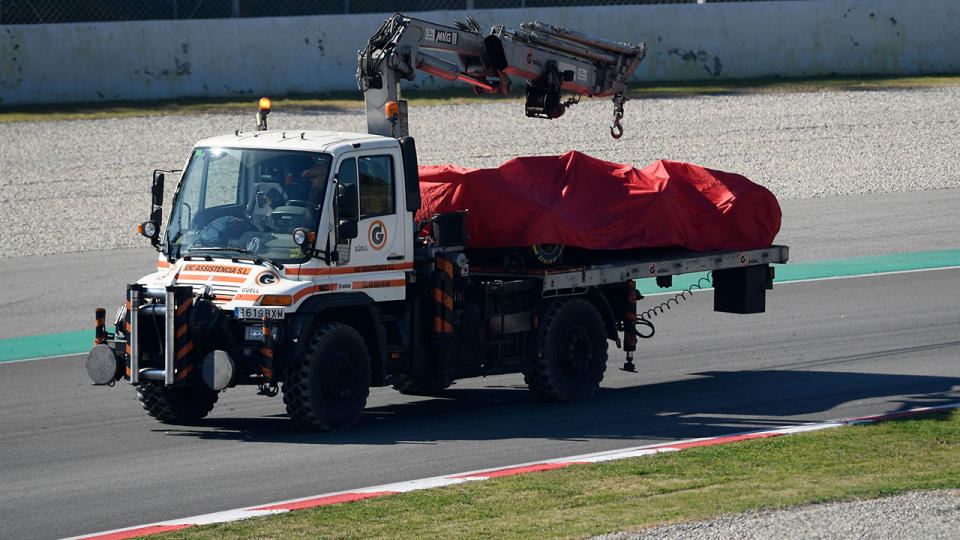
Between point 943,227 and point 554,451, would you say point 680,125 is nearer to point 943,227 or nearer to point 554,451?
point 943,227

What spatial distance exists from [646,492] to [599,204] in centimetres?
484

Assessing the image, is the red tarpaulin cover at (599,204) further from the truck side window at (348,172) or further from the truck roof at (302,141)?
the truck side window at (348,172)

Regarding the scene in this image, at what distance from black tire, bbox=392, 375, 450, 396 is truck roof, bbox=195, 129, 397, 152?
2287 mm

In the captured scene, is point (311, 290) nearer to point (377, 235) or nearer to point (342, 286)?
point (342, 286)

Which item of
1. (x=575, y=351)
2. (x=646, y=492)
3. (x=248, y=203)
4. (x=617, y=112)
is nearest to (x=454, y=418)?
(x=575, y=351)

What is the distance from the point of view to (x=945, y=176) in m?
32.0

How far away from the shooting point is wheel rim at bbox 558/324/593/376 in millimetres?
14984

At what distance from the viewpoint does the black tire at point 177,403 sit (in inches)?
539

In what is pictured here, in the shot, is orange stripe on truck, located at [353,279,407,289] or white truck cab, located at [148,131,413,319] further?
orange stripe on truck, located at [353,279,407,289]

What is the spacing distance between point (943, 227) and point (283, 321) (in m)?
17.1

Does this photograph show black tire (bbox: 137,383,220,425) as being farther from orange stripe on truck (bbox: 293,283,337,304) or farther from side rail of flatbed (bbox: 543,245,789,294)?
side rail of flatbed (bbox: 543,245,789,294)

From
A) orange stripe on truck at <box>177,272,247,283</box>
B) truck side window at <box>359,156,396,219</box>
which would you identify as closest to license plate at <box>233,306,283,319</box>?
orange stripe on truck at <box>177,272,247,283</box>

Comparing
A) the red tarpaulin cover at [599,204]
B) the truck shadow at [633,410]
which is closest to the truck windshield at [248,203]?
the truck shadow at [633,410]

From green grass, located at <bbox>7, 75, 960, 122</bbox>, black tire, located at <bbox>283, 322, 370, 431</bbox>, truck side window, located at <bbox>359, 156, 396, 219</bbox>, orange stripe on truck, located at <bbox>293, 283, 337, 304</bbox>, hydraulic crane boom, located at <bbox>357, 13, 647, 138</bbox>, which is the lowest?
black tire, located at <bbox>283, 322, 370, 431</bbox>
